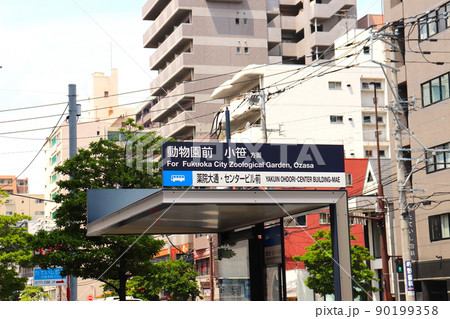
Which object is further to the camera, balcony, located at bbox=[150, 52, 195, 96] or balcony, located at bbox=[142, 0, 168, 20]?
balcony, located at bbox=[142, 0, 168, 20]

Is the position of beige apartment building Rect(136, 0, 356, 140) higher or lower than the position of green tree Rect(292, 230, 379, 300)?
higher

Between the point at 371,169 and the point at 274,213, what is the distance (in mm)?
38929

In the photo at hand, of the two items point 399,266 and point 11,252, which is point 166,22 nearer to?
point 11,252

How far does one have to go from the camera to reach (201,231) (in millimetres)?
23125

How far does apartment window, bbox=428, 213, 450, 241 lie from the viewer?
4091cm

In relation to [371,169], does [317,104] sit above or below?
above

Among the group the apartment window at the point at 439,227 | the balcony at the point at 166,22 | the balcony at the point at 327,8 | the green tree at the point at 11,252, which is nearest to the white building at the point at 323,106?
the balcony at the point at 327,8

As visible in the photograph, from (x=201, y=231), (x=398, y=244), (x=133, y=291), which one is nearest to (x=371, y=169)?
(x=398, y=244)

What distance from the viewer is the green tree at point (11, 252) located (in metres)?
40.6

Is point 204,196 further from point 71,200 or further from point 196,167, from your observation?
point 71,200

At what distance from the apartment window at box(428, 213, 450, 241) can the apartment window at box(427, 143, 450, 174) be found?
104 inches

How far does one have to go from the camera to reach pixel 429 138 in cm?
4244

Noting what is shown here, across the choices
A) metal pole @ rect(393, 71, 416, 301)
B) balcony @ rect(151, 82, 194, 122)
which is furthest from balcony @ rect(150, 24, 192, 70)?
metal pole @ rect(393, 71, 416, 301)

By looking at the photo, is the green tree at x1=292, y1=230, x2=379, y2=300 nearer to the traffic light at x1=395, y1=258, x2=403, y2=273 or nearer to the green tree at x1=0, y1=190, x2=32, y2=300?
the traffic light at x1=395, y1=258, x2=403, y2=273
